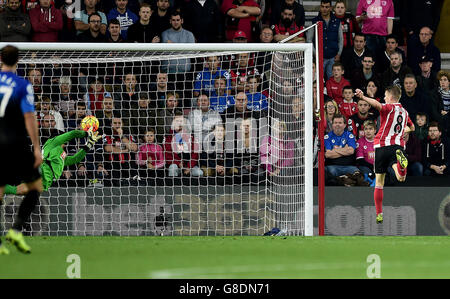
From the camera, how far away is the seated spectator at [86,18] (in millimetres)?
14008

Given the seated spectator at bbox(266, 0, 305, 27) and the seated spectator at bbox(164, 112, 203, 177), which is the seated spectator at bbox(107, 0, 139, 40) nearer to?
the seated spectator at bbox(266, 0, 305, 27)

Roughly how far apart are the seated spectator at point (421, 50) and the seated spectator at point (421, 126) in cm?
116

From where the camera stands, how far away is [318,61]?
10914 mm

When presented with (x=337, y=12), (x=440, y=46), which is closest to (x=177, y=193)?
(x=337, y=12)

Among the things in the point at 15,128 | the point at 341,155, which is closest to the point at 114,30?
the point at 341,155

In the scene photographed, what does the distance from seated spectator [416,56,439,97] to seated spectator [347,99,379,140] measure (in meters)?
0.98

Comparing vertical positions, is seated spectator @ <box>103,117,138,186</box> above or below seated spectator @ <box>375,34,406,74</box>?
below

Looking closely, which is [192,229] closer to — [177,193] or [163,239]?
[177,193]

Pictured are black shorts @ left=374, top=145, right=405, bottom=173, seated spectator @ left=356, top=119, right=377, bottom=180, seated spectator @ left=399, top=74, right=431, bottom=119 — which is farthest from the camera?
seated spectator @ left=399, top=74, right=431, bottom=119

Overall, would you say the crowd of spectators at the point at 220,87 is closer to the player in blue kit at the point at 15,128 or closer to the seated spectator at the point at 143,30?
the seated spectator at the point at 143,30

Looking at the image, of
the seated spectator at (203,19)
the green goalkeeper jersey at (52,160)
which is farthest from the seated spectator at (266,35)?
the green goalkeeper jersey at (52,160)

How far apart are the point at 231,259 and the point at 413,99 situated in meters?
6.71

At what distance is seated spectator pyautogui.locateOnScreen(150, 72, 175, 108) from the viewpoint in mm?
12320

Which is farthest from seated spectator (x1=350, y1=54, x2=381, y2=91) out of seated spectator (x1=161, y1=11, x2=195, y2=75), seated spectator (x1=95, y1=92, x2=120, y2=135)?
seated spectator (x1=95, y1=92, x2=120, y2=135)
